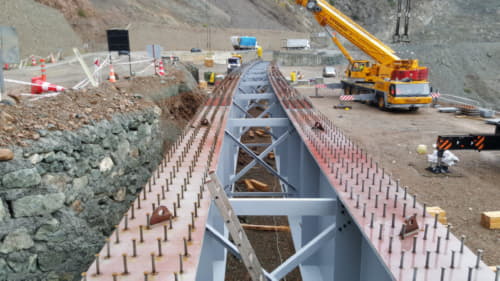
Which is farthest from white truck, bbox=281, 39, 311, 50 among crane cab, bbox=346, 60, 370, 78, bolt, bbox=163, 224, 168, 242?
bolt, bbox=163, 224, 168, 242

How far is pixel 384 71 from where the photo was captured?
22.2m

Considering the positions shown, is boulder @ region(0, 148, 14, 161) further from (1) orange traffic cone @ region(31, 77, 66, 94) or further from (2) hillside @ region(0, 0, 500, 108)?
(2) hillside @ region(0, 0, 500, 108)

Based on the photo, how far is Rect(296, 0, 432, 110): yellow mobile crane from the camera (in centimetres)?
2088

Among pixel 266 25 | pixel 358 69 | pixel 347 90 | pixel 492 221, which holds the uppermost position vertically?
pixel 266 25

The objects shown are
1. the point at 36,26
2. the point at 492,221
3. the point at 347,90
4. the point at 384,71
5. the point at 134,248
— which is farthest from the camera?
the point at 36,26

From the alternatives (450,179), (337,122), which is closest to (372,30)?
(337,122)

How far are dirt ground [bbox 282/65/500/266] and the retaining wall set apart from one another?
733 centimetres

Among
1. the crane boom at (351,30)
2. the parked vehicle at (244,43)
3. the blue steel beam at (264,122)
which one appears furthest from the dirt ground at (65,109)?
the parked vehicle at (244,43)

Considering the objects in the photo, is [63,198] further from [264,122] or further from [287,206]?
[264,122]

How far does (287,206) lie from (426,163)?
10.2m

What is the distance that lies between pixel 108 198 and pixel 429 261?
5.72m

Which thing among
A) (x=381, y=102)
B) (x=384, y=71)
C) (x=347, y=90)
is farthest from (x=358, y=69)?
(x=381, y=102)

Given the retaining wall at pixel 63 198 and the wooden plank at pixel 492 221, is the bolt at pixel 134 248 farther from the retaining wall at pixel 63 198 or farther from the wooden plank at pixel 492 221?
the wooden plank at pixel 492 221

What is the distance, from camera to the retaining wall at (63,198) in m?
4.79
